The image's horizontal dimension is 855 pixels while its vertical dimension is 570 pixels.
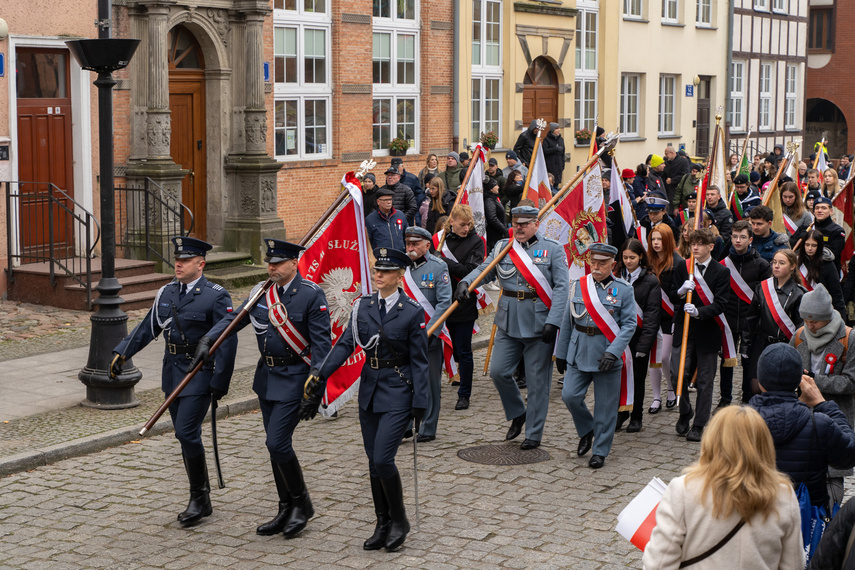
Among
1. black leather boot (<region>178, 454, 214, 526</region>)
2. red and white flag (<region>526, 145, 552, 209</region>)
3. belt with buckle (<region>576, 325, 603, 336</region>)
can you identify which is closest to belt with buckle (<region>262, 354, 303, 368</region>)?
black leather boot (<region>178, 454, 214, 526</region>)

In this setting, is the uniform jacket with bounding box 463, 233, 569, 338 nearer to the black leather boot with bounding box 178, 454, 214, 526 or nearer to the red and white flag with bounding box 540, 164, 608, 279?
the red and white flag with bounding box 540, 164, 608, 279

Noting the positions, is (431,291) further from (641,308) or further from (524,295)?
(641,308)


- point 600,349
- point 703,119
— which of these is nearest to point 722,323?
point 600,349

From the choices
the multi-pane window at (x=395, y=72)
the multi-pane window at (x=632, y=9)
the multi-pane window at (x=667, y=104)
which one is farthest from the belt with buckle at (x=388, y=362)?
the multi-pane window at (x=667, y=104)

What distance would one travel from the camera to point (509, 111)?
26.9m

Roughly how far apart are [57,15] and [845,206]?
10.9m

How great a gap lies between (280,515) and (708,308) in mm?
4362

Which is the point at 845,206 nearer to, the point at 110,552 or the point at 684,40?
the point at 110,552

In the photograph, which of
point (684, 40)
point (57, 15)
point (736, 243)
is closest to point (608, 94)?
point (684, 40)

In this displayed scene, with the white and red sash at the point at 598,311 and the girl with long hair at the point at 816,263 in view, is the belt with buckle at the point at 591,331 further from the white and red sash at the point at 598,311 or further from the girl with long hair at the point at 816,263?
the girl with long hair at the point at 816,263

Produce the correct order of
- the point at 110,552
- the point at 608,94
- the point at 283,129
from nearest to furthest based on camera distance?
the point at 110,552, the point at 283,129, the point at 608,94

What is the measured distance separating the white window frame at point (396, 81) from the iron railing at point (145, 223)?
6395 millimetres

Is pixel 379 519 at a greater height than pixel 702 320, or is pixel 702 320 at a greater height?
pixel 702 320

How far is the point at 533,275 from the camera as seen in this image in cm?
986
